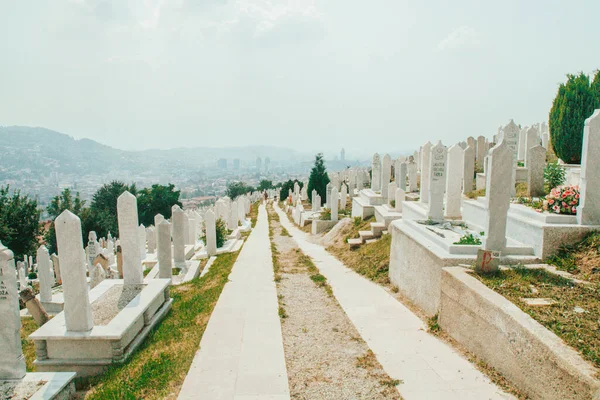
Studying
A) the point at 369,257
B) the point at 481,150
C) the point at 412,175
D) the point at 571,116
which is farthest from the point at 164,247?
the point at 481,150

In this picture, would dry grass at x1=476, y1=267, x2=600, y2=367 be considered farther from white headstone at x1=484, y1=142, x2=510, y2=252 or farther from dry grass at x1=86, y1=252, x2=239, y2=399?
dry grass at x1=86, y1=252, x2=239, y2=399

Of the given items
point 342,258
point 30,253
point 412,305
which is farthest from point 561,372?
point 30,253

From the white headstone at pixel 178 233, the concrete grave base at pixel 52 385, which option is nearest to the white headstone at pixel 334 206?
the white headstone at pixel 178 233

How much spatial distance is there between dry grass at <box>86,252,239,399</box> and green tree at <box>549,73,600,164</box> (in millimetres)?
12641

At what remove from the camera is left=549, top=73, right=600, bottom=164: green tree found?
13.3 meters

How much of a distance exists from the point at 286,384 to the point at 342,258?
8.97m

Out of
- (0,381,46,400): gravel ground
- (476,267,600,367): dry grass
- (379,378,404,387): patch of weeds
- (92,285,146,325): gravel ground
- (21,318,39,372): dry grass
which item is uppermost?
(476,267,600,367): dry grass

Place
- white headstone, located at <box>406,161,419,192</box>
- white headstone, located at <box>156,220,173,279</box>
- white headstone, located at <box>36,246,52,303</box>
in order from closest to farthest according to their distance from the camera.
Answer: white headstone, located at <box>156,220,173,279</box> < white headstone, located at <box>36,246,52,303</box> < white headstone, located at <box>406,161,419,192</box>

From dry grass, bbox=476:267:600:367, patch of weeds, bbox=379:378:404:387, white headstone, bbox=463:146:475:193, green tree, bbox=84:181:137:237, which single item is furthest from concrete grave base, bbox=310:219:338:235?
green tree, bbox=84:181:137:237

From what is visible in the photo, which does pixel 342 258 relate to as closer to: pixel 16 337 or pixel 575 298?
pixel 575 298

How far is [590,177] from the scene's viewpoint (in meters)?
6.63

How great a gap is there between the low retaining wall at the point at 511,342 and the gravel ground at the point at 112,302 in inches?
211

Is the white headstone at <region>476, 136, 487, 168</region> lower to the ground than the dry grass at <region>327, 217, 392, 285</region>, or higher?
higher

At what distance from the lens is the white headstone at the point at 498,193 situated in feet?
21.0
